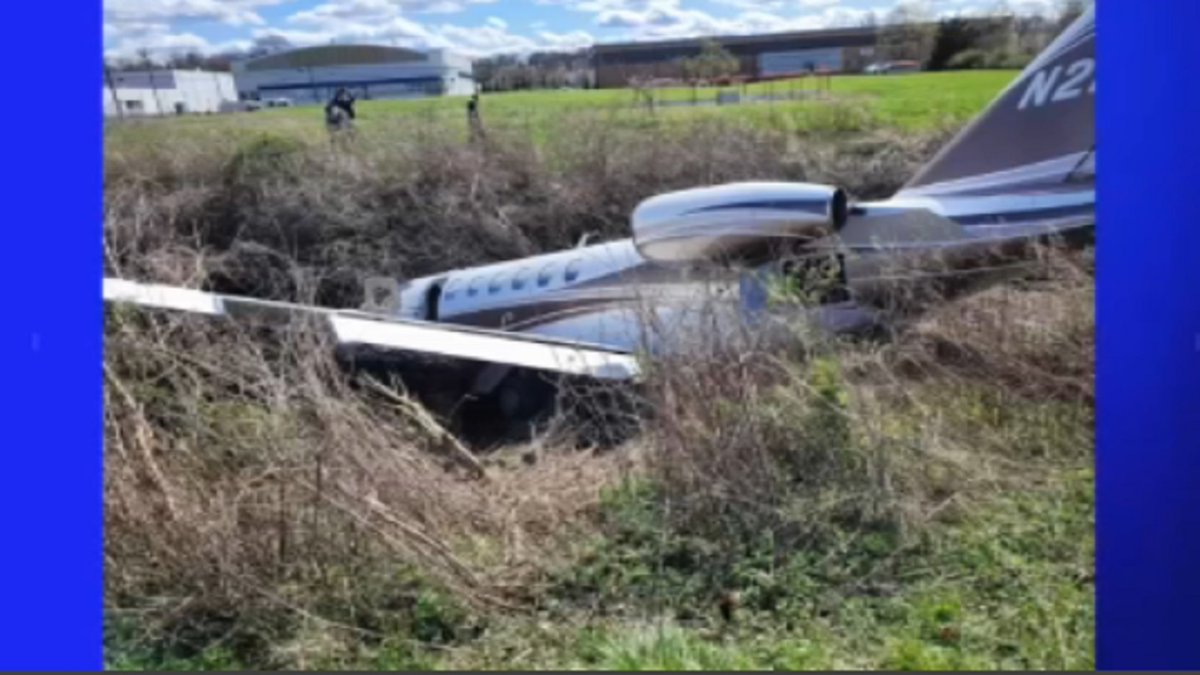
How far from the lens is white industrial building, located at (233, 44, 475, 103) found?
478 cm

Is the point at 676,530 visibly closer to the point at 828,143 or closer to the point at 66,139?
the point at 828,143

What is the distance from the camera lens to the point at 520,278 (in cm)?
572

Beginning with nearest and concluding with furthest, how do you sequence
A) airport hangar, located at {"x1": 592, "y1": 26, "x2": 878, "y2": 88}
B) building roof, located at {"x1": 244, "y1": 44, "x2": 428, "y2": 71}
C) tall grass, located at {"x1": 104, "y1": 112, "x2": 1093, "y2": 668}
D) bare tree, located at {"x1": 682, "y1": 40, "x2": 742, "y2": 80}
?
tall grass, located at {"x1": 104, "y1": 112, "x2": 1093, "y2": 668} < building roof, located at {"x1": 244, "y1": 44, "x2": 428, "y2": 71} < airport hangar, located at {"x1": 592, "y1": 26, "x2": 878, "y2": 88} < bare tree, located at {"x1": 682, "y1": 40, "x2": 742, "y2": 80}

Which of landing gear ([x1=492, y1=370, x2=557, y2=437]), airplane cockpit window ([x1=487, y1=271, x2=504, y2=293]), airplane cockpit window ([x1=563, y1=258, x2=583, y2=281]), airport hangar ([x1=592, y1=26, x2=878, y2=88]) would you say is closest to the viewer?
airport hangar ([x1=592, y1=26, x2=878, y2=88])

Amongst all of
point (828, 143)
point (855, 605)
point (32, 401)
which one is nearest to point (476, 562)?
point (855, 605)

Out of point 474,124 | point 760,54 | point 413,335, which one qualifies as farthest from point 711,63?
point 413,335

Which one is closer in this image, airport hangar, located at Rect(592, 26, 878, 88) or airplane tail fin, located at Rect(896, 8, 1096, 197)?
airplane tail fin, located at Rect(896, 8, 1096, 197)

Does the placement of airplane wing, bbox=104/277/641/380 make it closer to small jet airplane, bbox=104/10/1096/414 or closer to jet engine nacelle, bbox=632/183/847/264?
small jet airplane, bbox=104/10/1096/414

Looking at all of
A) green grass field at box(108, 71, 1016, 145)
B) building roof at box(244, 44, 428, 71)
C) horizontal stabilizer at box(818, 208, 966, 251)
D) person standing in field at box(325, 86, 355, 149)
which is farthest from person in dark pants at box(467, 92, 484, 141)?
horizontal stabilizer at box(818, 208, 966, 251)

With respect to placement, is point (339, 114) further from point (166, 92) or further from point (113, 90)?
point (113, 90)

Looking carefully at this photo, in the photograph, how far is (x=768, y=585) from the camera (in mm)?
4262

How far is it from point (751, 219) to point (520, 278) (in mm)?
1143

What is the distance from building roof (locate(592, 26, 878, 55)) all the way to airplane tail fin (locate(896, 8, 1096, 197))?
581 millimetres

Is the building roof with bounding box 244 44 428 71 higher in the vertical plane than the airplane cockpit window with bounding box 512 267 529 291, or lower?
higher
